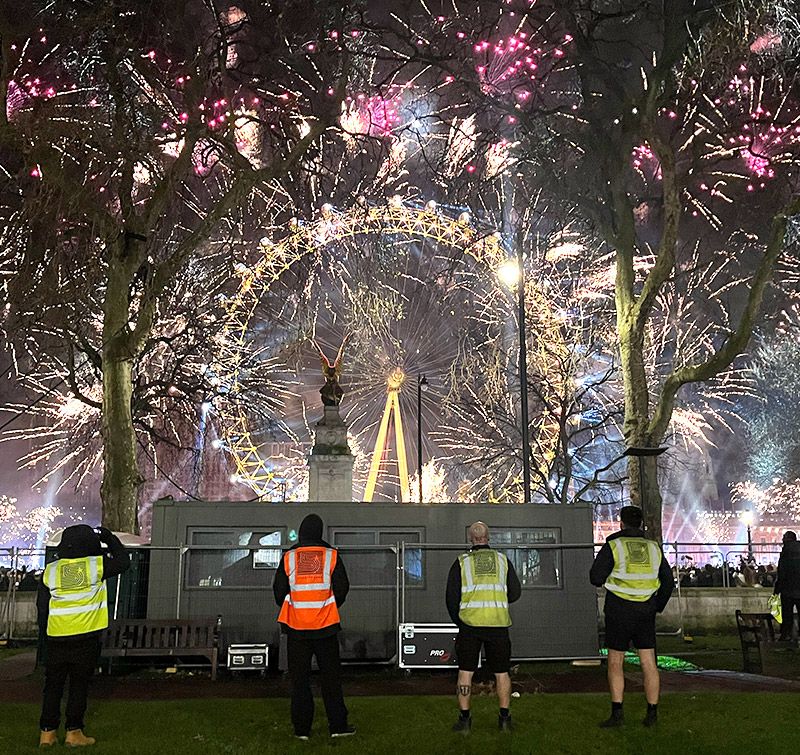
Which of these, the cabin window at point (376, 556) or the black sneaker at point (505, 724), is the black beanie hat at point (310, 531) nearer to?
the black sneaker at point (505, 724)

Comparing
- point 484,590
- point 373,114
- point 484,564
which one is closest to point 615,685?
point 484,590

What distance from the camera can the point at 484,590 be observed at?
27.2ft

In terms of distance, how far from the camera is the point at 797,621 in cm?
1422

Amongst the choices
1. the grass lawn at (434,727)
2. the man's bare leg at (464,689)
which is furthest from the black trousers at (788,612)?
the man's bare leg at (464,689)

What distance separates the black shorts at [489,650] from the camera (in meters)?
8.14

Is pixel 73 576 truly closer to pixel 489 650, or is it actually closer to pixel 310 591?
pixel 310 591

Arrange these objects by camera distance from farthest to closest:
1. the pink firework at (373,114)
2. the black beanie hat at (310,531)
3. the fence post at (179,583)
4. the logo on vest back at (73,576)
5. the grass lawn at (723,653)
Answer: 1. the pink firework at (373,114)
2. the fence post at (179,583)
3. the grass lawn at (723,653)
4. the black beanie hat at (310,531)
5. the logo on vest back at (73,576)

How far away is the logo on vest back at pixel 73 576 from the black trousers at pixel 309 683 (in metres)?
1.91

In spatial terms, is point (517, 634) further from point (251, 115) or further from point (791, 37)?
point (791, 37)

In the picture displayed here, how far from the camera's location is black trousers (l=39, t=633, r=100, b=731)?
25.2 ft

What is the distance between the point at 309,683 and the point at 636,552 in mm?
3231

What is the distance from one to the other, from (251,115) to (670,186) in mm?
9737

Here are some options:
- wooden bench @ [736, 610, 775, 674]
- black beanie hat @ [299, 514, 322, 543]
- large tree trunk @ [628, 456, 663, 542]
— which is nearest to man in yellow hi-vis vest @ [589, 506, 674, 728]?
black beanie hat @ [299, 514, 322, 543]

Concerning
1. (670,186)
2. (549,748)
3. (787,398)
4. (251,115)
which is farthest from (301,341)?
(787,398)
